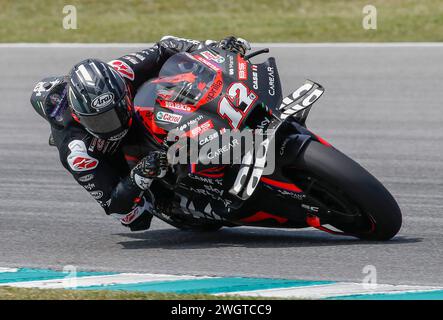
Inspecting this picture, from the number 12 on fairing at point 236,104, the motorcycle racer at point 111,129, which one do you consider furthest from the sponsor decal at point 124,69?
the number 12 on fairing at point 236,104

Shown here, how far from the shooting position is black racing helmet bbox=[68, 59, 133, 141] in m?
6.36

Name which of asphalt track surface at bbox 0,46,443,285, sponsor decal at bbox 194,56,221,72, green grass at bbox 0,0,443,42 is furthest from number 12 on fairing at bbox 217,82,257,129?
green grass at bbox 0,0,443,42

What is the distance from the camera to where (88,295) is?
5.63 m

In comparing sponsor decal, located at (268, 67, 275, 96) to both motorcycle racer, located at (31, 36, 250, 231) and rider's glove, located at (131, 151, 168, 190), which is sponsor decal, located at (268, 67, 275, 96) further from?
rider's glove, located at (131, 151, 168, 190)

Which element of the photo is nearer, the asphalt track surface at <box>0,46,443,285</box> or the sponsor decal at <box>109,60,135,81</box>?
the asphalt track surface at <box>0,46,443,285</box>

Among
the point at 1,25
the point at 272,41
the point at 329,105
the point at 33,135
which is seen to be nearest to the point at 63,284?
the point at 33,135

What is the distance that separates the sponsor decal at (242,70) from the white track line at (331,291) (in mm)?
1379

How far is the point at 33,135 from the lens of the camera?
36.9 ft

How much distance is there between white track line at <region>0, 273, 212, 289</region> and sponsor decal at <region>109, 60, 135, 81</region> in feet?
5.01

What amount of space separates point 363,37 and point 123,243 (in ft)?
26.1

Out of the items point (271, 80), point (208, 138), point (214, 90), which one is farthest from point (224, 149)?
point (271, 80)

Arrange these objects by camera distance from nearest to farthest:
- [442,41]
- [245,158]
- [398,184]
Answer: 1. [245,158]
2. [398,184]
3. [442,41]

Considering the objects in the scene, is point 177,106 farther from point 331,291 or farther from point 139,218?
point 331,291

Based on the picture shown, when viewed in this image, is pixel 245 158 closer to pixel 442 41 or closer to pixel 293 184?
pixel 293 184
